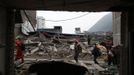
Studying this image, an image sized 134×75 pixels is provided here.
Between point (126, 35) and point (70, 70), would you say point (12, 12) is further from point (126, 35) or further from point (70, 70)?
point (126, 35)

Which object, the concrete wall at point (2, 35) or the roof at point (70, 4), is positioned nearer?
the roof at point (70, 4)

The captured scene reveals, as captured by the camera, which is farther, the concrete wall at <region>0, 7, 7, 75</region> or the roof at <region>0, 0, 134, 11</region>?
the concrete wall at <region>0, 7, 7, 75</region>

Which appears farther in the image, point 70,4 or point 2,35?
Answer: point 2,35

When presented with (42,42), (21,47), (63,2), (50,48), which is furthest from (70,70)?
(42,42)

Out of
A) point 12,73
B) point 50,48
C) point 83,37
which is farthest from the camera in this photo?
point 83,37

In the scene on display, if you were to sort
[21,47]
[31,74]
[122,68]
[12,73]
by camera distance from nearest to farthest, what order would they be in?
1. [31,74]
2. [122,68]
3. [12,73]
4. [21,47]

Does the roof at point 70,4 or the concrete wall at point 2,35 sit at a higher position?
the roof at point 70,4

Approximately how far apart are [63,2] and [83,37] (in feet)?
130

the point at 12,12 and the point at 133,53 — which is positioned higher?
the point at 12,12

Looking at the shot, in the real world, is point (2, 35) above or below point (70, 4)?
below

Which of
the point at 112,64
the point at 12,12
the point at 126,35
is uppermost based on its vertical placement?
the point at 12,12

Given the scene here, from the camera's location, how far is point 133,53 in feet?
43.1

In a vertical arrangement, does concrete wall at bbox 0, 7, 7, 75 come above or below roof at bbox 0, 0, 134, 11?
below

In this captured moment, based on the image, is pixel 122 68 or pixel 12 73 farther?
pixel 12 73
